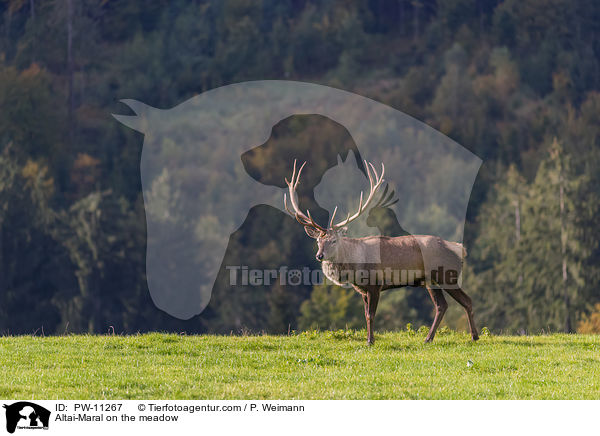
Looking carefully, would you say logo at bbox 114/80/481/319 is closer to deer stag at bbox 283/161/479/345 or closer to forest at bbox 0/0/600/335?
forest at bbox 0/0/600/335

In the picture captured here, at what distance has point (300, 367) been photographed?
13.2 metres

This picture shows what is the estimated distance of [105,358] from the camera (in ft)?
45.0

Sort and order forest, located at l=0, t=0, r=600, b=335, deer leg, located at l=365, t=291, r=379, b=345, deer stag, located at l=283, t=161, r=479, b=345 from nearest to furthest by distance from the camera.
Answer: deer leg, located at l=365, t=291, r=379, b=345
deer stag, located at l=283, t=161, r=479, b=345
forest, located at l=0, t=0, r=600, b=335

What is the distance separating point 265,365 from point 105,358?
2.38 metres

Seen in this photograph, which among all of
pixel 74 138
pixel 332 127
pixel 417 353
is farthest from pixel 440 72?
pixel 417 353

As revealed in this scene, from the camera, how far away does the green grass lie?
11.5 m

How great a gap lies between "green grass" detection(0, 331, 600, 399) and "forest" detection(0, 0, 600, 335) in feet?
87.2

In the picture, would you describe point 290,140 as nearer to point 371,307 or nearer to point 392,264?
point 392,264
